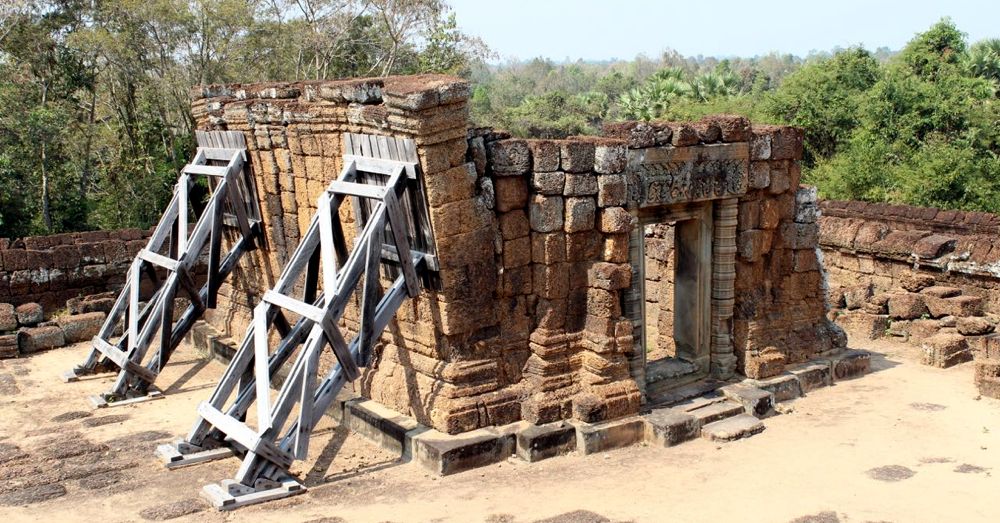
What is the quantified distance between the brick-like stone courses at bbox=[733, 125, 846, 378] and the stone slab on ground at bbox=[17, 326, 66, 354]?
878 centimetres

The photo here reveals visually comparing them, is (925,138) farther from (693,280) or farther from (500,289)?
(500,289)

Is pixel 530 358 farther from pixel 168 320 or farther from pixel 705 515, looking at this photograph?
pixel 168 320

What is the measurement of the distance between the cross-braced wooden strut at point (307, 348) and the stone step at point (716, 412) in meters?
2.94

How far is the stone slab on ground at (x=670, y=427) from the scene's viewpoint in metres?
8.23

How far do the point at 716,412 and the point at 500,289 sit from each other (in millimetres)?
2420

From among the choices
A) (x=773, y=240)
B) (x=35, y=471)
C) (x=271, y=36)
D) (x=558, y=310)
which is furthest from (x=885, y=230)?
(x=271, y=36)

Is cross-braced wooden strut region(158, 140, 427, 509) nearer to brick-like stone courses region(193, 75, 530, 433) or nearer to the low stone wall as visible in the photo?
brick-like stone courses region(193, 75, 530, 433)

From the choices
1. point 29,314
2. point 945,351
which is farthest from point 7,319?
point 945,351

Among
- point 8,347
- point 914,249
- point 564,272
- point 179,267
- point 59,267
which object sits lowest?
point 8,347

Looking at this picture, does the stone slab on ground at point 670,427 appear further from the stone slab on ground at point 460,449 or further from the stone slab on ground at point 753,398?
the stone slab on ground at point 460,449

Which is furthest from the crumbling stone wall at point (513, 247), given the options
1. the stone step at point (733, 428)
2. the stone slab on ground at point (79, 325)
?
the stone slab on ground at point (79, 325)

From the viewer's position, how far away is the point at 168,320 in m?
10.1

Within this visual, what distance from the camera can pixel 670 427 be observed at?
824 centimetres

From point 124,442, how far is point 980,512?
23.8 ft
